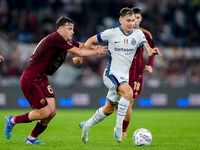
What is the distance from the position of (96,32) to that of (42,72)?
14329 millimetres

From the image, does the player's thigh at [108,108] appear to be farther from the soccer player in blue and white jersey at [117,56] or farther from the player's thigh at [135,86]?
the player's thigh at [135,86]

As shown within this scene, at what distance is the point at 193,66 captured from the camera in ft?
64.2

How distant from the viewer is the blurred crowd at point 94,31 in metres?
16.9

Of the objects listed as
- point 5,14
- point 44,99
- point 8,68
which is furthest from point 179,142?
point 5,14

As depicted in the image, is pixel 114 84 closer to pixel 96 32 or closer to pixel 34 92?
pixel 34 92

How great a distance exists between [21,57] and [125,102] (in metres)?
12.3

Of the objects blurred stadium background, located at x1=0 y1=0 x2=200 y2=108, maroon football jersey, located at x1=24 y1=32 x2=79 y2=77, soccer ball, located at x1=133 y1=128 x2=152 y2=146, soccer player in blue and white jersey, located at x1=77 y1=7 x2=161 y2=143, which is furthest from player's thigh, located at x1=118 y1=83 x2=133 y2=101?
blurred stadium background, located at x1=0 y1=0 x2=200 y2=108

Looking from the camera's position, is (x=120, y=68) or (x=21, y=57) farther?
(x=21, y=57)

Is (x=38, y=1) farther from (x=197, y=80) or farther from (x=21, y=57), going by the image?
(x=197, y=80)

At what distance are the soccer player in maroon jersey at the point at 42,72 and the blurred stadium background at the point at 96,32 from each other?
9.57 meters

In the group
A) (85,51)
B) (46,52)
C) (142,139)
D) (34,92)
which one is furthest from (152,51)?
(34,92)

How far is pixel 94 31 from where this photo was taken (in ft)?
68.4

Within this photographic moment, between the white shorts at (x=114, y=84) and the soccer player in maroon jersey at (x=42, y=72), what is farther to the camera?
the white shorts at (x=114, y=84)

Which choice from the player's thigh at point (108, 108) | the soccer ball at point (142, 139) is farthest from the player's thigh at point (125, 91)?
the soccer ball at point (142, 139)
